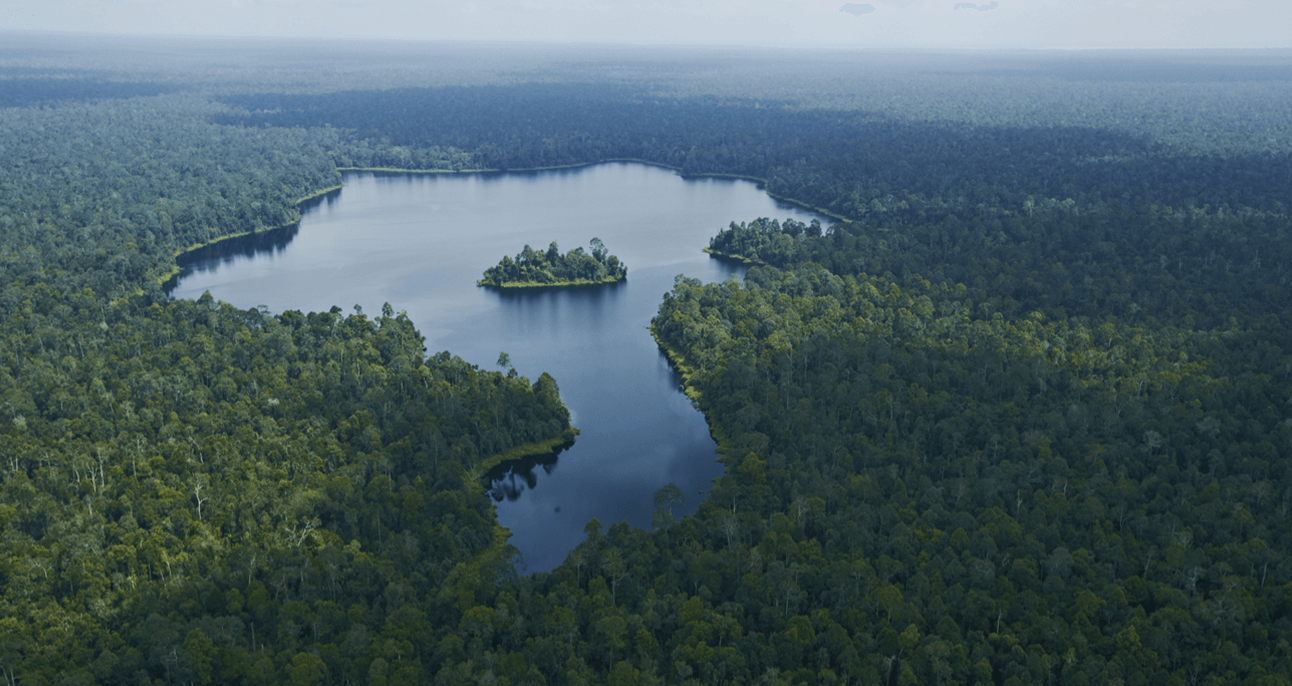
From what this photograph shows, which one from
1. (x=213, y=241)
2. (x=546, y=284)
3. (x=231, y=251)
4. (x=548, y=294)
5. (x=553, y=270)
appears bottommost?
(x=548, y=294)

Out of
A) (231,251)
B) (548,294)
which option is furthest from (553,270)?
(231,251)

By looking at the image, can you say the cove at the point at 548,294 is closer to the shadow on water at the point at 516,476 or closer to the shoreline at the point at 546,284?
the shadow on water at the point at 516,476

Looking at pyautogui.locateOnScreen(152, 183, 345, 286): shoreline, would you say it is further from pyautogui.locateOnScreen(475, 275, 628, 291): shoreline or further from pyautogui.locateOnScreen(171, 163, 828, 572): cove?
pyautogui.locateOnScreen(475, 275, 628, 291): shoreline

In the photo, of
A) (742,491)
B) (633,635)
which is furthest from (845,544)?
(633,635)

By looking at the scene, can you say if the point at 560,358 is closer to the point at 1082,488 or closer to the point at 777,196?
the point at 1082,488

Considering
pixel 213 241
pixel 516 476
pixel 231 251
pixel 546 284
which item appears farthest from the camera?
pixel 213 241

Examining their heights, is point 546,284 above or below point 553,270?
below

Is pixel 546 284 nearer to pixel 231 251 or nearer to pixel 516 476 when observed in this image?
pixel 231 251
